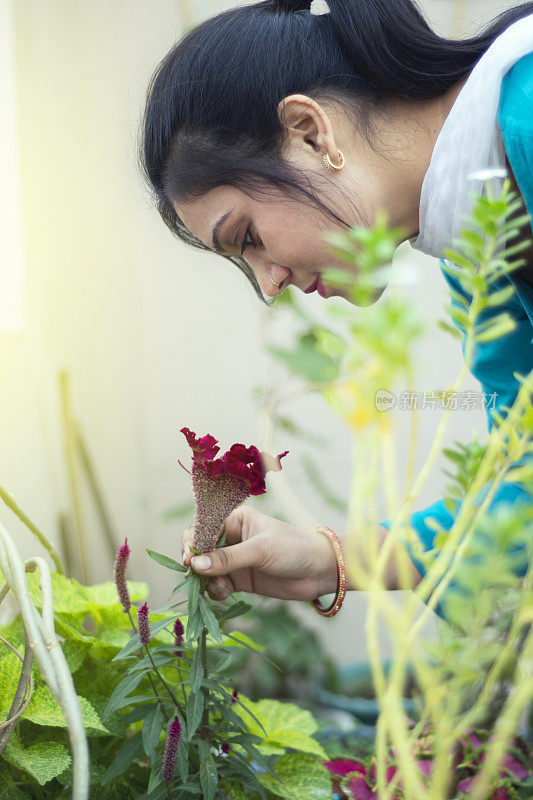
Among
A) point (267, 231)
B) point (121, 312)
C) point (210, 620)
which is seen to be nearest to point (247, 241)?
point (267, 231)

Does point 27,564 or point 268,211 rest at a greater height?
point 268,211

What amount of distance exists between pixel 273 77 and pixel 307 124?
0.06m

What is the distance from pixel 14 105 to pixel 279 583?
143 centimetres

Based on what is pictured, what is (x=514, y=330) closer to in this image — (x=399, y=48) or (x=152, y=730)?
(x=399, y=48)

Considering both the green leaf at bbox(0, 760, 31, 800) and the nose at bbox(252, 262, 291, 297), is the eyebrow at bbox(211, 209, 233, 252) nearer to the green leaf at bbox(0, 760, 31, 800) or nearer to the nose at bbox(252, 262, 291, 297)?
the nose at bbox(252, 262, 291, 297)

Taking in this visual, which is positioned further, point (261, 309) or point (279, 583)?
point (261, 309)

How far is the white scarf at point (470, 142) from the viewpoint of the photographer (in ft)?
2.41

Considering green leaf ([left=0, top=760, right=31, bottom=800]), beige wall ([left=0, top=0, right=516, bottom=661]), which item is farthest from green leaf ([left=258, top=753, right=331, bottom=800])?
beige wall ([left=0, top=0, right=516, bottom=661])

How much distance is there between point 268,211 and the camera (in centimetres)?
84

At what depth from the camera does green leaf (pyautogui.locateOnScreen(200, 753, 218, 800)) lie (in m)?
0.61

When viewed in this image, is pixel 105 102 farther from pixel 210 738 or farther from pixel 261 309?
pixel 210 738

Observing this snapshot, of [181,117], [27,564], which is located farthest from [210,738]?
[181,117]

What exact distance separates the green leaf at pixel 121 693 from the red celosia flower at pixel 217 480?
5.2 inches

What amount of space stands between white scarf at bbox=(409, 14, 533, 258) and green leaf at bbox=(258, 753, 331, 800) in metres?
0.59
